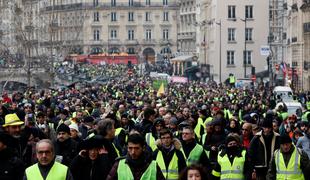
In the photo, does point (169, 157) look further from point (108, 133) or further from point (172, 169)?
point (108, 133)

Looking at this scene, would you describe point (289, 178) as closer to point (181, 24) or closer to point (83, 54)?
point (181, 24)

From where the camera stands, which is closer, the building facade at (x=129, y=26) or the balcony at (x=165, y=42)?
the building facade at (x=129, y=26)

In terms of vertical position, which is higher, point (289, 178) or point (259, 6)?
point (259, 6)

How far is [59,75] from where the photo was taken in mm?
106250

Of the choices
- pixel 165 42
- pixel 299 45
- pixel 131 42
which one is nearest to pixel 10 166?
pixel 299 45

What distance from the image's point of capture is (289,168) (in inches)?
627

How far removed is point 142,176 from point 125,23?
156913mm

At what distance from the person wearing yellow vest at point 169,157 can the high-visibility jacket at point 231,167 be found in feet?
4.26

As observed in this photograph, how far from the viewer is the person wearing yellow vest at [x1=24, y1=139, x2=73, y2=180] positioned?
12930 mm

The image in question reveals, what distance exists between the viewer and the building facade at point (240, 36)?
104500 mm

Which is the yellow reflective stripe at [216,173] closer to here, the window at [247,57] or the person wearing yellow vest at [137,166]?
the person wearing yellow vest at [137,166]

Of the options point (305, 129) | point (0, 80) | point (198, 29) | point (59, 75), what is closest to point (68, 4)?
point (198, 29)

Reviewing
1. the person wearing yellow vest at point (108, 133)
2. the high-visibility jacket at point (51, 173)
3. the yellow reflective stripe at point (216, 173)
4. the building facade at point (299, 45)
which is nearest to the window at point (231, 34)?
the building facade at point (299, 45)

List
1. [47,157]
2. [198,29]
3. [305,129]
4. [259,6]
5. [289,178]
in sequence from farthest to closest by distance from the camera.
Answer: [198,29] < [259,6] < [305,129] < [289,178] < [47,157]
